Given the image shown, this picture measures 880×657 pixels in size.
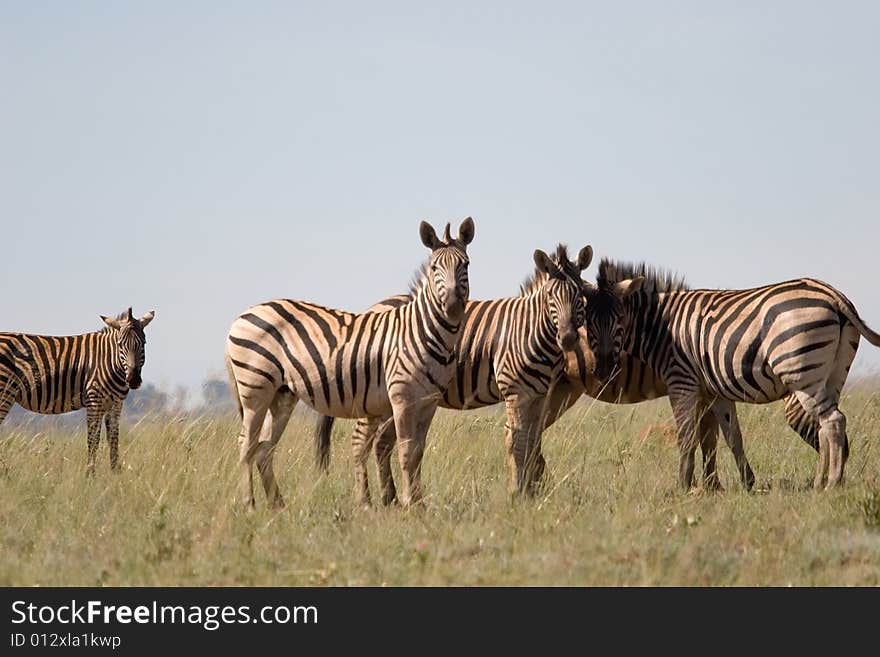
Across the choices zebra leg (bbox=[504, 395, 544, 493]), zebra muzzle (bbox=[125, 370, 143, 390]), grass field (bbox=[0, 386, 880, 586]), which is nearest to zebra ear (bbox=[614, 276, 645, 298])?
zebra leg (bbox=[504, 395, 544, 493])

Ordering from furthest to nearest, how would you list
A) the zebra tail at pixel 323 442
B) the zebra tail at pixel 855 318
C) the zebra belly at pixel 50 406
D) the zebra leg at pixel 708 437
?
the zebra belly at pixel 50 406, the zebra tail at pixel 323 442, the zebra leg at pixel 708 437, the zebra tail at pixel 855 318

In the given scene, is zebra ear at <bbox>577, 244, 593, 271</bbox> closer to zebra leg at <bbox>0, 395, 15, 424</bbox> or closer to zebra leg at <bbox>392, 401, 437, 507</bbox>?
zebra leg at <bbox>392, 401, 437, 507</bbox>

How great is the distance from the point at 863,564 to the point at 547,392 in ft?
11.9

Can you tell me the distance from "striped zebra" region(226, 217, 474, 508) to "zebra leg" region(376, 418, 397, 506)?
1.31ft

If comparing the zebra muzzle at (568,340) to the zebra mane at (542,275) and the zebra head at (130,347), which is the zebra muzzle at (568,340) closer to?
the zebra mane at (542,275)

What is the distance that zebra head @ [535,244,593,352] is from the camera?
977 cm

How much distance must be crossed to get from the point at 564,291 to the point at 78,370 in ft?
Answer: 26.6

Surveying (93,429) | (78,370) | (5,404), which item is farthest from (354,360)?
(5,404)

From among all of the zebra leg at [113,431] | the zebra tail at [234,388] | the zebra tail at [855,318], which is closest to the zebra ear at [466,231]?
the zebra tail at [234,388]

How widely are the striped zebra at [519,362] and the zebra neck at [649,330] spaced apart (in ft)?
3.51

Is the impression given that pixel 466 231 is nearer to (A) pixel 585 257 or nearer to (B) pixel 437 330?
(B) pixel 437 330

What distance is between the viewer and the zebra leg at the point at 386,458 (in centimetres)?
1013

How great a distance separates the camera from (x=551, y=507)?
912cm
